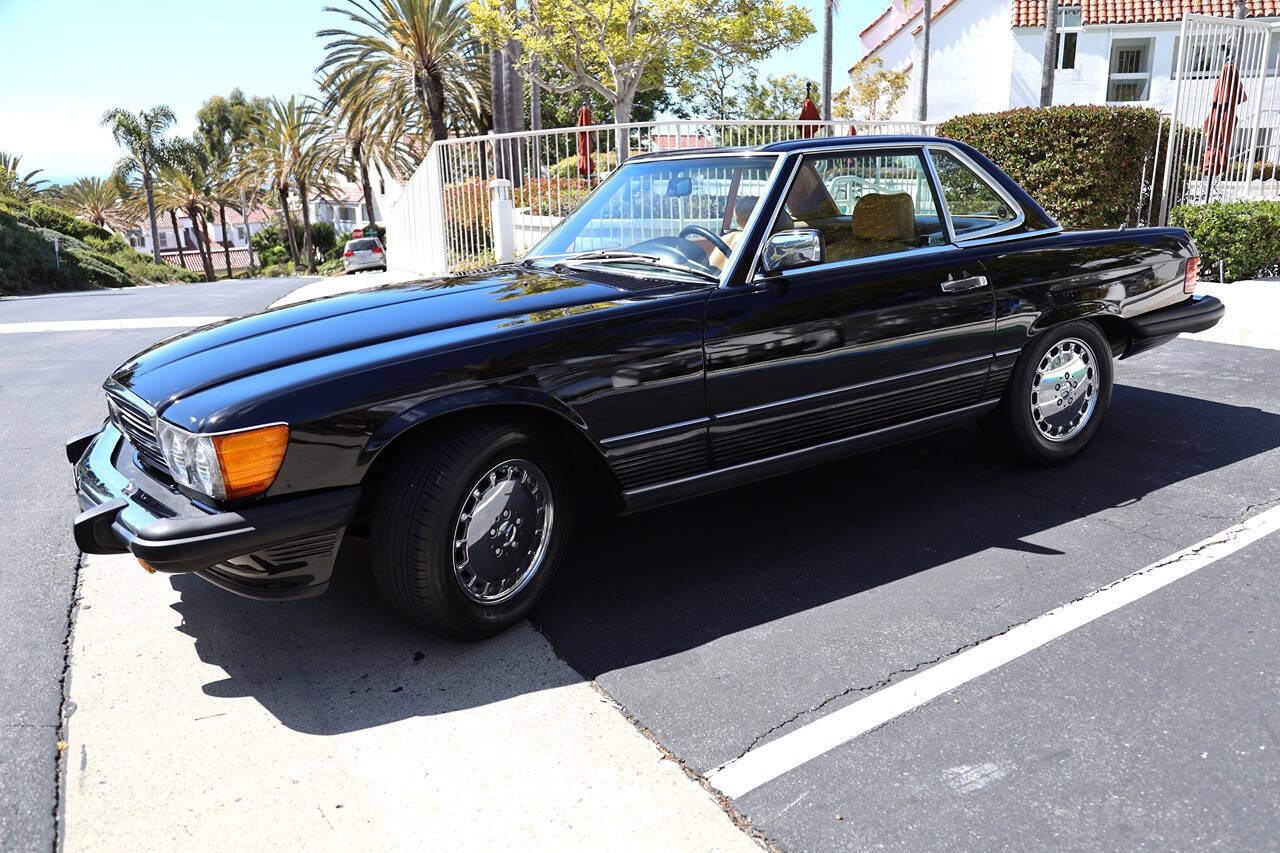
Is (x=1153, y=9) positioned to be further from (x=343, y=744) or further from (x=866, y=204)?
(x=343, y=744)

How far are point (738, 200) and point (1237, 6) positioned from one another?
31106mm

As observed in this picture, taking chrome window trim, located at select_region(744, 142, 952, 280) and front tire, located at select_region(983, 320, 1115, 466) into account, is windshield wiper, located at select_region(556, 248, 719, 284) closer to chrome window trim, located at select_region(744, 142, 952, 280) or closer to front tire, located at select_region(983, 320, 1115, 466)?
chrome window trim, located at select_region(744, 142, 952, 280)

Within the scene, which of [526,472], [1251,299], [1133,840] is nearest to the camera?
[1133,840]

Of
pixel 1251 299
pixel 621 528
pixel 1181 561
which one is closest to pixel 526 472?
pixel 621 528

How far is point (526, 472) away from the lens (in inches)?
133

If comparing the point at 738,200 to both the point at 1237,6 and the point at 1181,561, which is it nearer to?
the point at 1181,561

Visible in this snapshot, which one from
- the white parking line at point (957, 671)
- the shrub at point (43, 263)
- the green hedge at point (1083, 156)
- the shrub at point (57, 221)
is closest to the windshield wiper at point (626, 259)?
the white parking line at point (957, 671)

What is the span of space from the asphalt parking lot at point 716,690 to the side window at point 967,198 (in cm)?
124

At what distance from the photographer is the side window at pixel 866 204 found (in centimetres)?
417

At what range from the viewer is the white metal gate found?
1045cm

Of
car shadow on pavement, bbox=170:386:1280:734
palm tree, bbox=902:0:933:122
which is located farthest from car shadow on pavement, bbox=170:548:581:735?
palm tree, bbox=902:0:933:122

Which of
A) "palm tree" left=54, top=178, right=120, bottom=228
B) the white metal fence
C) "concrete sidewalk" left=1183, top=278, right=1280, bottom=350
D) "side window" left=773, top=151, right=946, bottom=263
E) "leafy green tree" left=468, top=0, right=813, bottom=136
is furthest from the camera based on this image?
"palm tree" left=54, top=178, right=120, bottom=228

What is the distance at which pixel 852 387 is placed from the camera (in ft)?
13.2

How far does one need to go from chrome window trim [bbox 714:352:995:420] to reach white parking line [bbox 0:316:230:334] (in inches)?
339
